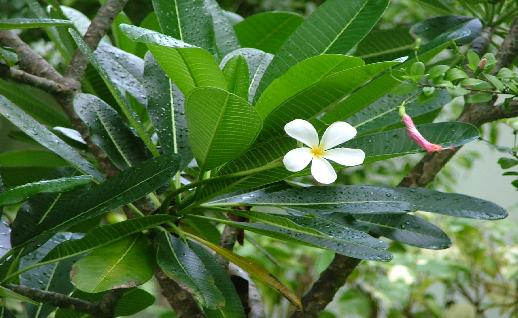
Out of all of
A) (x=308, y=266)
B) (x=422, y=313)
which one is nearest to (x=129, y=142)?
(x=422, y=313)

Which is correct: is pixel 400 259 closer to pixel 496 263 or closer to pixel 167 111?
pixel 496 263

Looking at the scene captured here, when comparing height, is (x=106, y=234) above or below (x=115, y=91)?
below

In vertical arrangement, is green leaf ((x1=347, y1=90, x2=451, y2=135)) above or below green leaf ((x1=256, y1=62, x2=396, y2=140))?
below

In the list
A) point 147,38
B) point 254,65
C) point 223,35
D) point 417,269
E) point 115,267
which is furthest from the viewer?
point 417,269

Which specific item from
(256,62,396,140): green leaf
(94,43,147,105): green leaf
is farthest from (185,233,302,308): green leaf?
(94,43,147,105): green leaf

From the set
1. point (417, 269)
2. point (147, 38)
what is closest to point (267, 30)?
point (147, 38)

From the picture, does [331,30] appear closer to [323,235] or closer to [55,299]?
[323,235]

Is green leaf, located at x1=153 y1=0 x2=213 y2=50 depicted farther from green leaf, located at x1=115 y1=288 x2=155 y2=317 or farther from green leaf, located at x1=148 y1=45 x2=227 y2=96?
green leaf, located at x1=115 y1=288 x2=155 y2=317
